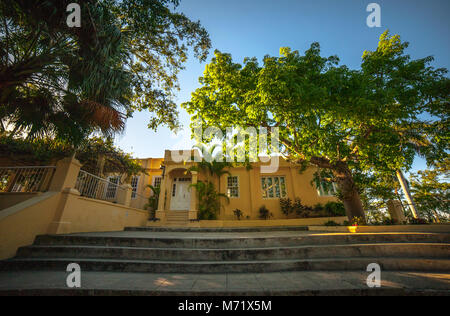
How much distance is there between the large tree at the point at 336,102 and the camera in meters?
6.17

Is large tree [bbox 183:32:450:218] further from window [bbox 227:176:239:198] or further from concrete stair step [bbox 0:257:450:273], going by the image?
window [bbox 227:176:239:198]

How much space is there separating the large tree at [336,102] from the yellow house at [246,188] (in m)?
4.16

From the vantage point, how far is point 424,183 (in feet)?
58.0

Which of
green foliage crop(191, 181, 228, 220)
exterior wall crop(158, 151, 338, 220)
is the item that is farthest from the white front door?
green foliage crop(191, 181, 228, 220)

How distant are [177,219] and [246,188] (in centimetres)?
559

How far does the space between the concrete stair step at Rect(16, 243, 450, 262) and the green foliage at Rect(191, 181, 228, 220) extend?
7.43m

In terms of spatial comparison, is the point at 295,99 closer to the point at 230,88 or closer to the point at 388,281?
the point at 230,88

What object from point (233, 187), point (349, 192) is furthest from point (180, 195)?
point (349, 192)

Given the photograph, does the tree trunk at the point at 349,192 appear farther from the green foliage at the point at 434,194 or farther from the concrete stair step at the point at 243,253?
the green foliage at the point at 434,194

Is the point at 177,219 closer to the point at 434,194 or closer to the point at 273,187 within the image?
the point at 273,187

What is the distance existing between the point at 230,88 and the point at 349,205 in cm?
829

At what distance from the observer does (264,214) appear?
12.2 m

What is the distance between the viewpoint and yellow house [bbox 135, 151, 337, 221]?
1242cm
